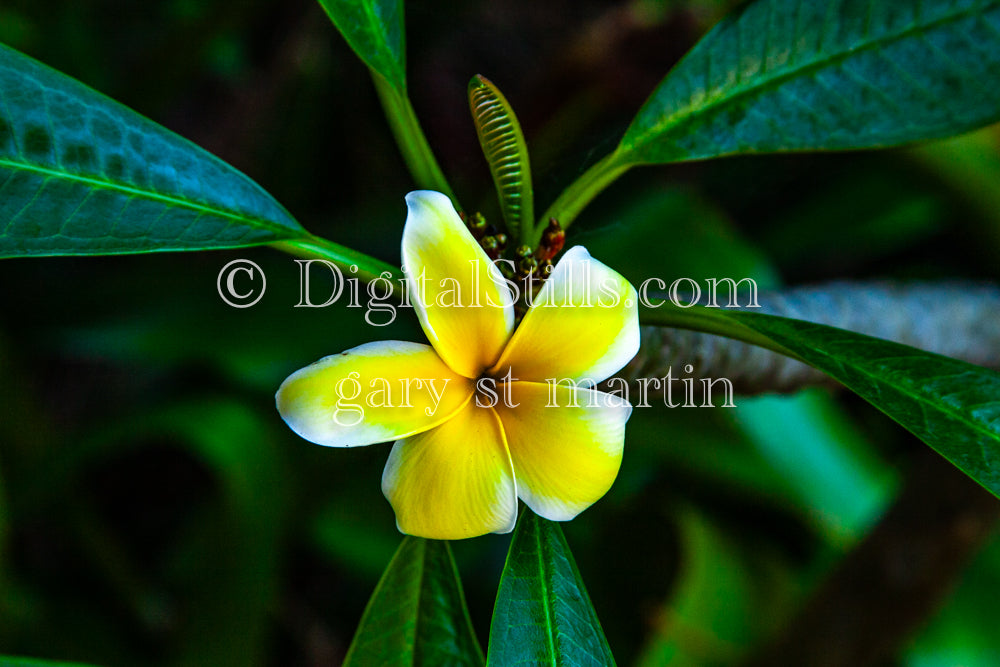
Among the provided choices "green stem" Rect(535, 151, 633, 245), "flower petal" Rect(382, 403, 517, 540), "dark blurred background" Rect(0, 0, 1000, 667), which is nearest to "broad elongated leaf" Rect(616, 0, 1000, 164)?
"green stem" Rect(535, 151, 633, 245)

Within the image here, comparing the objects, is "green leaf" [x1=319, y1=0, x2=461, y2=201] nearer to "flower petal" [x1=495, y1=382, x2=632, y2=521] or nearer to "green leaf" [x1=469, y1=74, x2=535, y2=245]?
"green leaf" [x1=469, y1=74, x2=535, y2=245]

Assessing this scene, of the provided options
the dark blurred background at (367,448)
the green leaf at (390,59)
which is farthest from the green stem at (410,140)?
the dark blurred background at (367,448)

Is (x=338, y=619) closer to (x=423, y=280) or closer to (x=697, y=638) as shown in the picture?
(x=697, y=638)

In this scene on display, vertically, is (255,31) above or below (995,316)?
above

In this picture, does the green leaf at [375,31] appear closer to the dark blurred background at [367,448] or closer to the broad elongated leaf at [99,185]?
the broad elongated leaf at [99,185]

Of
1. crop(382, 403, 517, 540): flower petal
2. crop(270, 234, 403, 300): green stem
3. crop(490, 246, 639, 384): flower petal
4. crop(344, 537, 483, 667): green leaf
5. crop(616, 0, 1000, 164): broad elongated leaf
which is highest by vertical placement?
crop(616, 0, 1000, 164): broad elongated leaf

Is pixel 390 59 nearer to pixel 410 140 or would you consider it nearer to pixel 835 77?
pixel 410 140

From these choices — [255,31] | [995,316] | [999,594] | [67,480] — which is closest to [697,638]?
[999,594]
